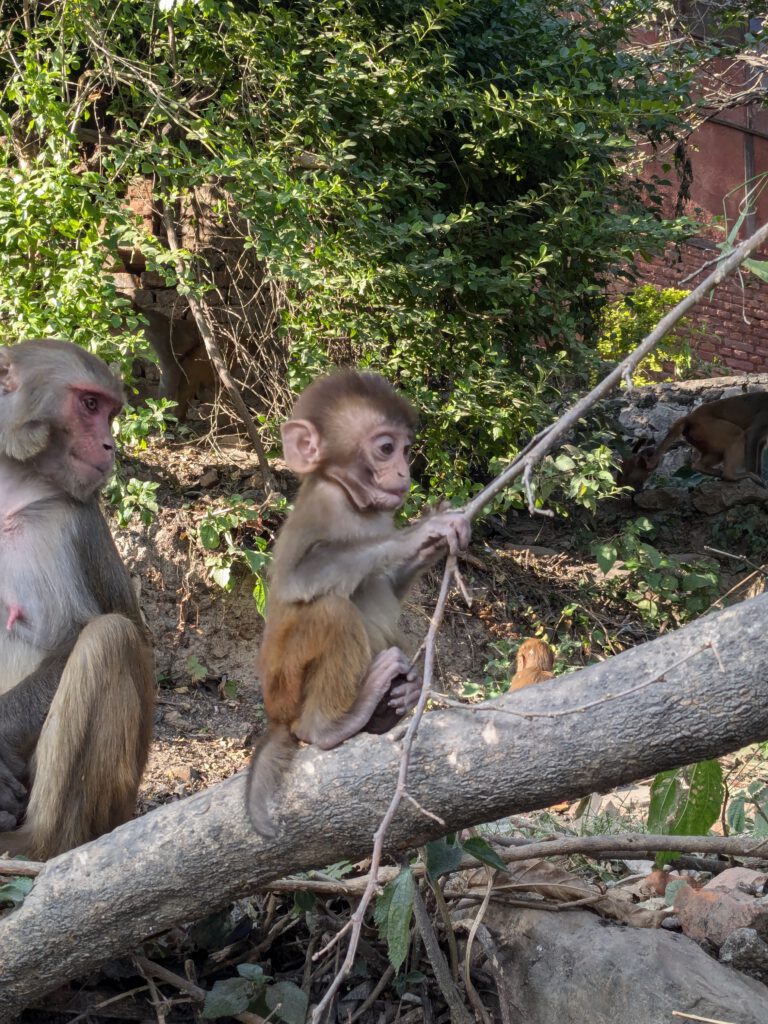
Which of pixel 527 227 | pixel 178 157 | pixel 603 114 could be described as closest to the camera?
pixel 178 157

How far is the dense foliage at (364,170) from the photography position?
666cm

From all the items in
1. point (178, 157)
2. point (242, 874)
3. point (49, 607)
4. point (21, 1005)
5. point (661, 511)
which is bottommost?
point (661, 511)

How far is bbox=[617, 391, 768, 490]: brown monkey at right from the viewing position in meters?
10.4

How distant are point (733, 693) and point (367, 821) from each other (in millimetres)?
894

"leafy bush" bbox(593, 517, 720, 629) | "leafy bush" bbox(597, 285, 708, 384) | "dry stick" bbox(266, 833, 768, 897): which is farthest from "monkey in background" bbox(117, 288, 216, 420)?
"dry stick" bbox(266, 833, 768, 897)

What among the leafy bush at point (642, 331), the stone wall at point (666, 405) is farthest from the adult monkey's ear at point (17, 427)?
the leafy bush at point (642, 331)

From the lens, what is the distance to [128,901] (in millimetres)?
2770

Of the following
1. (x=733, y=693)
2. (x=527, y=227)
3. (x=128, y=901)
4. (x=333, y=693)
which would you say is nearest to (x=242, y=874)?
(x=128, y=901)

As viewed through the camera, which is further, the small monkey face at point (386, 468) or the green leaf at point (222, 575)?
the green leaf at point (222, 575)

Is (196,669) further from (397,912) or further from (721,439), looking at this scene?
(721,439)

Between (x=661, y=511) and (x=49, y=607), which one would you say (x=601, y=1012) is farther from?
(x=661, y=511)

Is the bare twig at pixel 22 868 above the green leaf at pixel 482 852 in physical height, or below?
above

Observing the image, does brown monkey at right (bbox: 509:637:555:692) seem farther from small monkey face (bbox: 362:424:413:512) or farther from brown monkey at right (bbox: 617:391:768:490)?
small monkey face (bbox: 362:424:413:512)

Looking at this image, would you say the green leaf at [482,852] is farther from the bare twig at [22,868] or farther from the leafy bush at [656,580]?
the leafy bush at [656,580]
